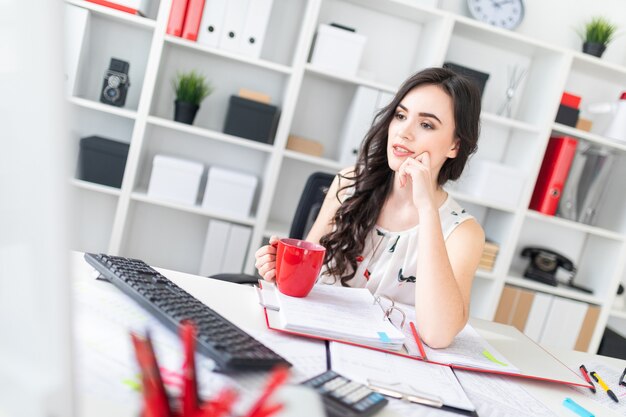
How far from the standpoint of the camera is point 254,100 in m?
2.62

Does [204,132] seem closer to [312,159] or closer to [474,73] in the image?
[312,159]

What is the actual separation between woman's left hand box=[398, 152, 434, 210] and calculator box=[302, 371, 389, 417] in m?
0.68

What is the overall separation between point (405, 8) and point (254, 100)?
864mm

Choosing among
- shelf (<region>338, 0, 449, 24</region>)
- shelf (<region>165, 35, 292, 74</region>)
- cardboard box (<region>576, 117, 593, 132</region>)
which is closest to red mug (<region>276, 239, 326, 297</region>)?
shelf (<region>165, 35, 292, 74</region>)

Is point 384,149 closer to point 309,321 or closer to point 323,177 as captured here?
point 323,177

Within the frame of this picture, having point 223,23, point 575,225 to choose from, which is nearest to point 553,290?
point 575,225

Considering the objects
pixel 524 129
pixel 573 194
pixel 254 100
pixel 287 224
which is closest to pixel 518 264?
pixel 573 194

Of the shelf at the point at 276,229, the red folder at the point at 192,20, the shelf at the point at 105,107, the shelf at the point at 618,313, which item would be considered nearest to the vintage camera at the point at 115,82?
the shelf at the point at 105,107

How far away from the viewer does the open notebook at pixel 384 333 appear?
0.97 metres

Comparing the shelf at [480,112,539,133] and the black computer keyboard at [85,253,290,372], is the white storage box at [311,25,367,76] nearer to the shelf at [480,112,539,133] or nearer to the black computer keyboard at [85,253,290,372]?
the shelf at [480,112,539,133]

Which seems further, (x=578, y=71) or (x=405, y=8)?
(x=578, y=71)

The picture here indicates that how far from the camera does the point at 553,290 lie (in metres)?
2.97

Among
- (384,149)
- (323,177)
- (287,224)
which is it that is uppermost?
(384,149)

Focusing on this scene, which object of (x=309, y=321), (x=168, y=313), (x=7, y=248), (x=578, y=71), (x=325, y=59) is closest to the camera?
(x=7, y=248)
